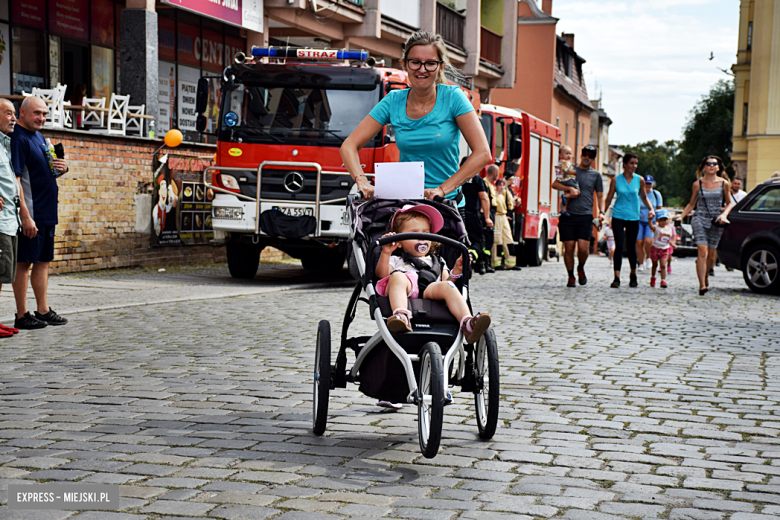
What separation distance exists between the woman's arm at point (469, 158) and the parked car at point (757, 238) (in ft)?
36.0

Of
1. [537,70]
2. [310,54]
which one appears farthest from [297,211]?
[537,70]

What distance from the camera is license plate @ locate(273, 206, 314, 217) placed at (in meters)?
14.1

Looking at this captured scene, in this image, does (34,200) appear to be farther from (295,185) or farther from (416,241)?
(295,185)

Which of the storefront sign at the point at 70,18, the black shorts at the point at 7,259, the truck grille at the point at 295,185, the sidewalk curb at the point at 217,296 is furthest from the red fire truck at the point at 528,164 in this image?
the black shorts at the point at 7,259

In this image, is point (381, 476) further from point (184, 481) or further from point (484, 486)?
point (184, 481)

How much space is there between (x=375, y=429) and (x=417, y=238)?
109 cm

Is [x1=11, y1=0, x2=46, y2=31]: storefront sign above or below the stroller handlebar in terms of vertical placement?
above

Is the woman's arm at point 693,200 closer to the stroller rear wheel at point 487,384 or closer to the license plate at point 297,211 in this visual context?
the license plate at point 297,211

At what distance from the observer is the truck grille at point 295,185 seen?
1412cm

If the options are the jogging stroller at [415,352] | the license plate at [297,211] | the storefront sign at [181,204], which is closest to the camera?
the jogging stroller at [415,352]

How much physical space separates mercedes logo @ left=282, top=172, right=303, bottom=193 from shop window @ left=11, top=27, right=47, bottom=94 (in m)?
6.32

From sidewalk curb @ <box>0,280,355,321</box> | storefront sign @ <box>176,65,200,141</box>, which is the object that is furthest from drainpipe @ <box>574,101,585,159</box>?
sidewalk curb @ <box>0,280,355,321</box>

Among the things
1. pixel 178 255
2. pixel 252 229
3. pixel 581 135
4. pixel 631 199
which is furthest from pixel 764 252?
pixel 581 135

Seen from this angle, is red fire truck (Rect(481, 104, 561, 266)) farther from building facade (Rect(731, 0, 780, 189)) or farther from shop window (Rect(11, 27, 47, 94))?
building facade (Rect(731, 0, 780, 189))
